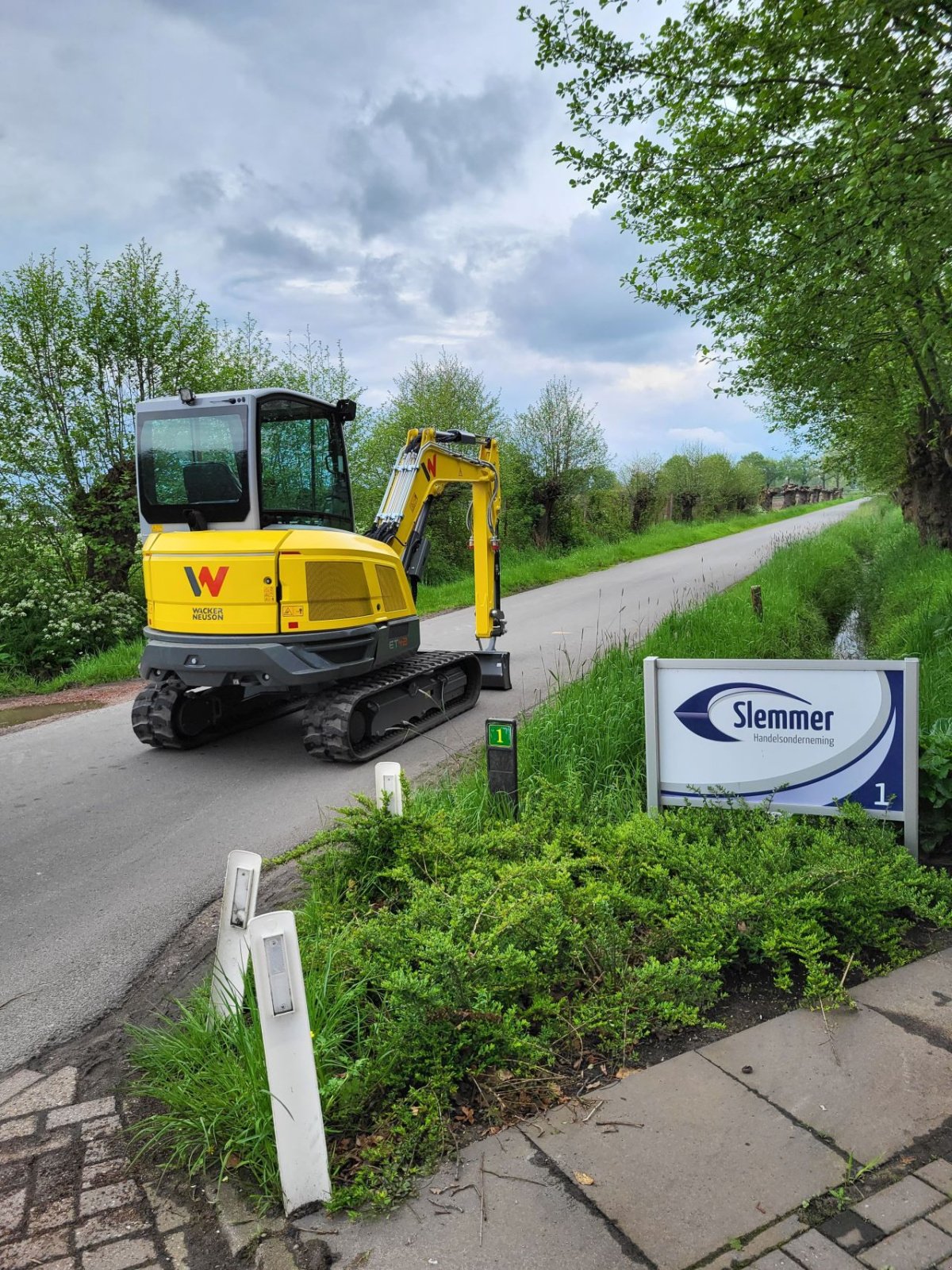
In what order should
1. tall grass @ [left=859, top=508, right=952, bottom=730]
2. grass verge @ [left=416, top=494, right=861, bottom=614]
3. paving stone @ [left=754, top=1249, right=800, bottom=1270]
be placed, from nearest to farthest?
paving stone @ [left=754, top=1249, right=800, bottom=1270] < tall grass @ [left=859, top=508, right=952, bottom=730] < grass verge @ [left=416, top=494, right=861, bottom=614]

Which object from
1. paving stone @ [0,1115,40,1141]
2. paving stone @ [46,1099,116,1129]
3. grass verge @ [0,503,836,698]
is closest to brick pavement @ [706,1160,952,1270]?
paving stone @ [46,1099,116,1129]

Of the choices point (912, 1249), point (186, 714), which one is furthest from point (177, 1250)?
point (186, 714)

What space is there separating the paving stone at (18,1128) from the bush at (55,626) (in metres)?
9.15

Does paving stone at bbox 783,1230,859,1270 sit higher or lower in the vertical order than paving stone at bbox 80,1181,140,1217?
higher

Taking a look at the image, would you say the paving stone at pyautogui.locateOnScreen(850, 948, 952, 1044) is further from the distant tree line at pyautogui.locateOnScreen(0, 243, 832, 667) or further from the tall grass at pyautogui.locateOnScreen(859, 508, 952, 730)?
the distant tree line at pyautogui.locateOnScreen(0, 243, 832, 667)

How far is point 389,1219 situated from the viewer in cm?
216

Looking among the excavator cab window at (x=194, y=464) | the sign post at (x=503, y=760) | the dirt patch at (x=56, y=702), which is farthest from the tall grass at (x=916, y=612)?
the dirt patch at (x=56, y=702)

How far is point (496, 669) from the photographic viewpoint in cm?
887

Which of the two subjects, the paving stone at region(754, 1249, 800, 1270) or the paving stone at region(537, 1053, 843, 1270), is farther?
the paving stone at region(537, 1053, 843, 1270)

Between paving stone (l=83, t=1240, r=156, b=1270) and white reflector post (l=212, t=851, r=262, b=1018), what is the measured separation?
2.29ft

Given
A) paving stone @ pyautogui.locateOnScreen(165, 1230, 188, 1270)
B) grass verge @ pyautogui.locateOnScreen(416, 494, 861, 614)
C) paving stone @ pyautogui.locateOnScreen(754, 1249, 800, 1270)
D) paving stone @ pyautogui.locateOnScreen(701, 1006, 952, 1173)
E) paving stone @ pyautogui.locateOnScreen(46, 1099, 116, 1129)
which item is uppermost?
grass verge @ pyautogui.locateOnScreen(416, 494, 861, 614)

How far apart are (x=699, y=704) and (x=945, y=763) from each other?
3.75ft

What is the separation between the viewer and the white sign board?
389 cm

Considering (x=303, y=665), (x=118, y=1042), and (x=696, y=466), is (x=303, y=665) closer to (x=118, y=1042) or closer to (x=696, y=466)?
(x=118, y=1042)
